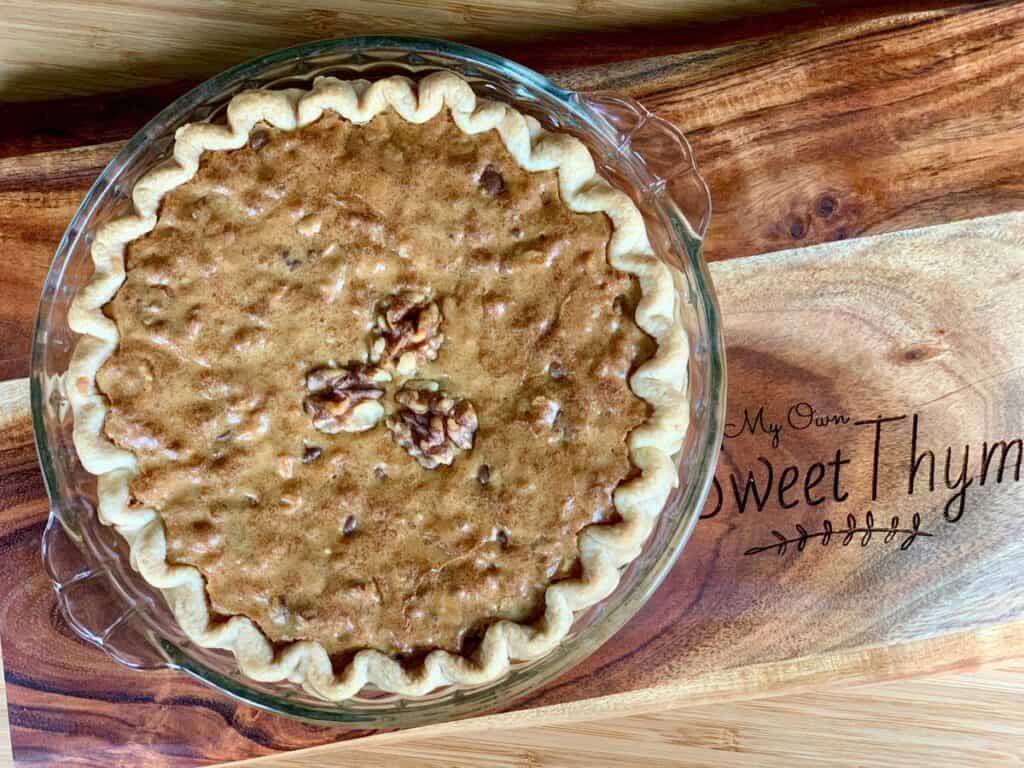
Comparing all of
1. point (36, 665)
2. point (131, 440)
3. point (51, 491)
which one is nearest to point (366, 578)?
point (131, 440)

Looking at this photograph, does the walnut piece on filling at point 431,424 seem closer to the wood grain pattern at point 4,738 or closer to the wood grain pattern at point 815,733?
the wood grain pattern at point 815,733

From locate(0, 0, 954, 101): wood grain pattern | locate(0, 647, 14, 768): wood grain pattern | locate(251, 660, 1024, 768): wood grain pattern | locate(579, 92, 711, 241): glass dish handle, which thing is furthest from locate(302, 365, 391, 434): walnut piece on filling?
locate(0, 647, 14, 768): wood grain pattern

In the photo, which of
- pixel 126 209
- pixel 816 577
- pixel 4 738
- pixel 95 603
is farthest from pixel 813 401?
pixel 4 738

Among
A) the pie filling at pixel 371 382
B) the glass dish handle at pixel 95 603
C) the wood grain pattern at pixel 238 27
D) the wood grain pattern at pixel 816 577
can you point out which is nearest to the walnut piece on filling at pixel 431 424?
the pie filling at pixel 371 382

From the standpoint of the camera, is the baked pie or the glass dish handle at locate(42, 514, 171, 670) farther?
the glass dish handle at locate(42, 514, 171, 670)

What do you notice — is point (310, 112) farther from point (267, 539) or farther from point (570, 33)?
point (267, 539)

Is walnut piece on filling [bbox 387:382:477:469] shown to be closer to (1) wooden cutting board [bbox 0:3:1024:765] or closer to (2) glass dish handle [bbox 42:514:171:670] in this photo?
(1) wooden cutting board [bbox 0:3:1024:765]
